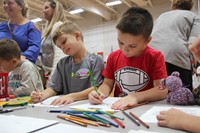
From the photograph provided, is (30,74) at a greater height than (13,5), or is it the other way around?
(13,5)

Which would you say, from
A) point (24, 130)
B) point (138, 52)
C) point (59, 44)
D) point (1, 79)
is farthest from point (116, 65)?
point (24, 130)

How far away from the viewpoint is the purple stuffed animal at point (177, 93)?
33.1 inches

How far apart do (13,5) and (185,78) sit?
4.78 feet

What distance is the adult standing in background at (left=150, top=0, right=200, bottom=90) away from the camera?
152cm

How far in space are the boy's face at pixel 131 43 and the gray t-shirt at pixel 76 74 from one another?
27 cm

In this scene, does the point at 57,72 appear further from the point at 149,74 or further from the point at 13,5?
the point at 13,5

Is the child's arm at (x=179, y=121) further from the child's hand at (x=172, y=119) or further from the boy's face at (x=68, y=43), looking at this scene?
the boy's face at (x=68, y=43)

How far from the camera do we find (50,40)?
1.84 metres

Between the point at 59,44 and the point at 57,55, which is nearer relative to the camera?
the point at 59,44

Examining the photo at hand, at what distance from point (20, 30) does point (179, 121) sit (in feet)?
5.15

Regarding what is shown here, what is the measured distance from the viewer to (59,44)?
1.34 metres

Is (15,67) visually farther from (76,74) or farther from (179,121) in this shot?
(179,121)

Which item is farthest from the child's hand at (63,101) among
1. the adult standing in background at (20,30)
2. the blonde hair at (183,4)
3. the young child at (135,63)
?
the blonde hair at (183,4)

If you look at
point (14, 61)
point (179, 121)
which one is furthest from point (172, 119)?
point (14, 61)
